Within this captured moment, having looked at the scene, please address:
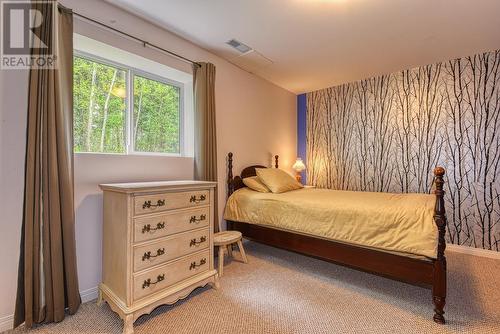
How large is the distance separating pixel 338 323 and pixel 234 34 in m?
2.69

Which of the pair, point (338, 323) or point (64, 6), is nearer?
point (338, 323)

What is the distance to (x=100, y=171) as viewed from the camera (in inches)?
79.1

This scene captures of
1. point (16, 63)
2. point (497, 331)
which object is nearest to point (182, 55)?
point (16, 63)

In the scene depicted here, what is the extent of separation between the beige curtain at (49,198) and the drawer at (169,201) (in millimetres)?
520

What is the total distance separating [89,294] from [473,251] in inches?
164

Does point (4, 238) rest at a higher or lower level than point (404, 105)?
lower

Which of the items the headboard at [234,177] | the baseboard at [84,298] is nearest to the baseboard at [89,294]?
the baseboard at [84,298]

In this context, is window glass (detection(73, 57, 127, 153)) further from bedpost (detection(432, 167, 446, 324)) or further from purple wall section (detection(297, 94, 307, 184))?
purple wall section (detection(297, 94, 307, 184))

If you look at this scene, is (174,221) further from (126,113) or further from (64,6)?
(64,6)

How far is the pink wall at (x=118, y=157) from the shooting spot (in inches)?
62.1

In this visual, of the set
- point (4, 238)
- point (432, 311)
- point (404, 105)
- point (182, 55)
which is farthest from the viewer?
point (404, 105)

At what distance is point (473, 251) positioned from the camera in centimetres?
299

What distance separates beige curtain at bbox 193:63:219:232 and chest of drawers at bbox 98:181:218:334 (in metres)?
0.64

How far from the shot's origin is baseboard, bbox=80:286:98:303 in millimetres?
1905
